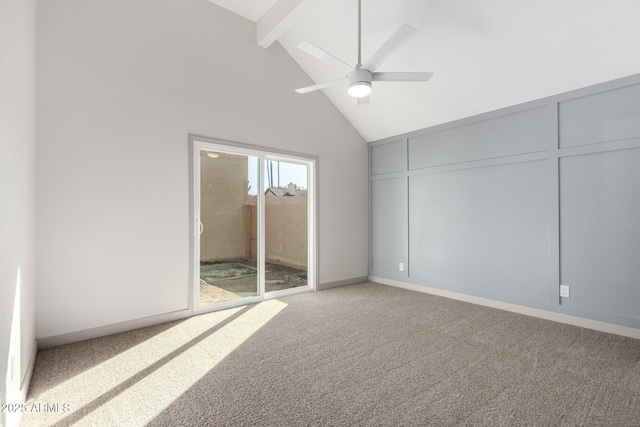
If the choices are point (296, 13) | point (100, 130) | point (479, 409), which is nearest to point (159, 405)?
point (479, 409)

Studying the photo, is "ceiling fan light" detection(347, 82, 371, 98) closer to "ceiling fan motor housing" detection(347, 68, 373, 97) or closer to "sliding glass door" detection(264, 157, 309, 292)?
"ceiling fan motor housing" detection(347, 68, 373, 97)

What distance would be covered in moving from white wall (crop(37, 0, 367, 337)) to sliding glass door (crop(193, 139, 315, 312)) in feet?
0.71

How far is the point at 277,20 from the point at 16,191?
10.6ft

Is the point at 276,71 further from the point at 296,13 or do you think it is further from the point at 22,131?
the point at 22,131

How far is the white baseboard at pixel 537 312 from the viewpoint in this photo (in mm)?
3066

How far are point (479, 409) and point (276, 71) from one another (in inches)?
174

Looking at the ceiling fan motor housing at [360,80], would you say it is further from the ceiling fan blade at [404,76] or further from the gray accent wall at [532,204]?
the gray accent wall at [532,204]

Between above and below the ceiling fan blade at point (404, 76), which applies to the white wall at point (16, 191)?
below

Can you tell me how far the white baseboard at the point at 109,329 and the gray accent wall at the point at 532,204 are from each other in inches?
134

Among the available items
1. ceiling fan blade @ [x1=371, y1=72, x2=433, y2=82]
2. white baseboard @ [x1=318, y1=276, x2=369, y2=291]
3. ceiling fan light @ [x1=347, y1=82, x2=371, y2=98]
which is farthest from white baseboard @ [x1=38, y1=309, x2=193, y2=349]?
ceiling fan blade @ [x1=371, y1=72, x2=433, y2=82]

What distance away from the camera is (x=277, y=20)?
379cm

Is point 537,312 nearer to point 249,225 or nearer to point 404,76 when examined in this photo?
point 404,76

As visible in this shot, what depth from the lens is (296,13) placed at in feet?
11.8

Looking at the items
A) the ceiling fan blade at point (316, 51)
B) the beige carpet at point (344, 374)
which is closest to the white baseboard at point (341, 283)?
the beige carpet at point (344, 374)
